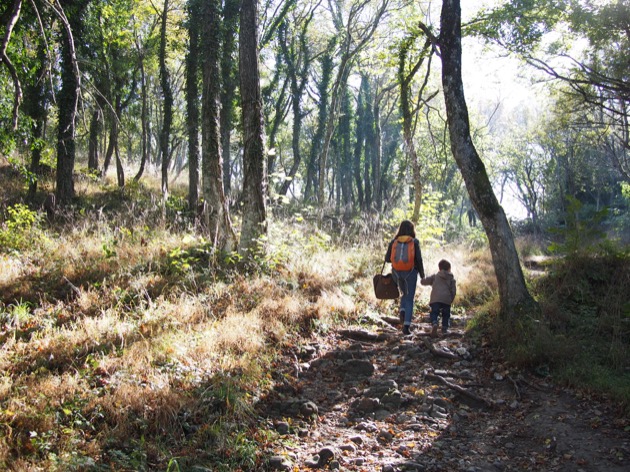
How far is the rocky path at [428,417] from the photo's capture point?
3430mm

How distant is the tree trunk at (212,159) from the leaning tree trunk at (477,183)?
451cm

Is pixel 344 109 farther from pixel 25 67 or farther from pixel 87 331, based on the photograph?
pixel 87 331

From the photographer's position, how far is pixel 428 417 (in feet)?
13.7

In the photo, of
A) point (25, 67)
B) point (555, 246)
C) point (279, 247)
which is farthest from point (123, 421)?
point (555, 246)

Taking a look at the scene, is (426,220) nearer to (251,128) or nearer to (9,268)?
(251,128)

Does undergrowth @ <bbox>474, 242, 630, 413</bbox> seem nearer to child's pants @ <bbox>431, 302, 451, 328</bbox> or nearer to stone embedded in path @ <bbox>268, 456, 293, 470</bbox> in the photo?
child's pants @ <bbox>431, 302, 451, 328</bbox>

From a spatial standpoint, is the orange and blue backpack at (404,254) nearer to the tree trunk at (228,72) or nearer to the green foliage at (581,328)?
the green foliage at (581,328)

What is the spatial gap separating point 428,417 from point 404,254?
9.20 ft

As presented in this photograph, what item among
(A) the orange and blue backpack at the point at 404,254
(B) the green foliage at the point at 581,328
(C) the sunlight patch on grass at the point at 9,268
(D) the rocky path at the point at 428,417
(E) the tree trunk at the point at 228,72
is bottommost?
(D) the rocky path at the point at 428,417

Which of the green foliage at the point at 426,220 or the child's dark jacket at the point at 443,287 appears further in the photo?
the green foliage at the point at 426,220

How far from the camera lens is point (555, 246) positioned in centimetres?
770

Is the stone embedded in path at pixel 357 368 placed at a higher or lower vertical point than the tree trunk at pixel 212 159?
lower

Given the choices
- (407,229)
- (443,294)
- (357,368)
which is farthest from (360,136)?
(357,368)

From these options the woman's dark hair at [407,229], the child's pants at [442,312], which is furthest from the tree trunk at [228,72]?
the child's pants at [442,312]
